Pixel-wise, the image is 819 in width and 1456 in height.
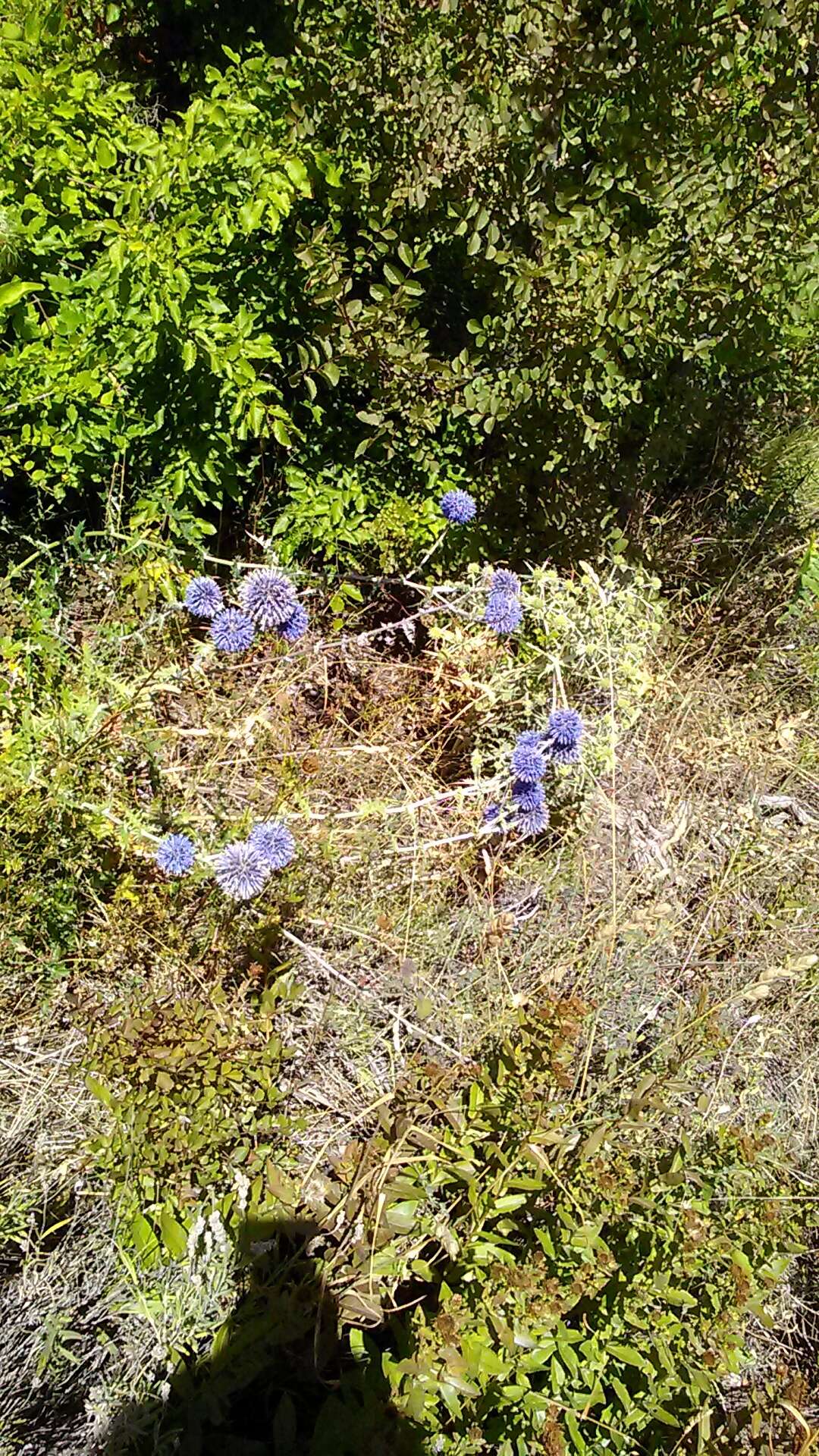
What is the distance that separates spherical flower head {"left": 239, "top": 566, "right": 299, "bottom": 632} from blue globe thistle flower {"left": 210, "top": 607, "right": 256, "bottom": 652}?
4 cm

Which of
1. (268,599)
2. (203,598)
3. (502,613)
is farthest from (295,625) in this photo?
(502,613)

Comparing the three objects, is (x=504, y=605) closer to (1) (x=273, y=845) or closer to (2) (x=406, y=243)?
(1) (x=273, y=845)

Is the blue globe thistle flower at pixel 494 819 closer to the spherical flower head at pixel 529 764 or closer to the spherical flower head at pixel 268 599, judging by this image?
the spherical flower head at pixel 529 764

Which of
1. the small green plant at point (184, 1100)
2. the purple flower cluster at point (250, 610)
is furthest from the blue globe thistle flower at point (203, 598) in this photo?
the small green plant at point (184, 1100)

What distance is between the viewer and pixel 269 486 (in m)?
3.08

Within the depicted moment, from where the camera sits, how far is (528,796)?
95.3 inches

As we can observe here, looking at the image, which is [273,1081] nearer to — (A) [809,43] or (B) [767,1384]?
(B) [767,1384]

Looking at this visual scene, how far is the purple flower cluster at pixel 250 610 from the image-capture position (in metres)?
2.38

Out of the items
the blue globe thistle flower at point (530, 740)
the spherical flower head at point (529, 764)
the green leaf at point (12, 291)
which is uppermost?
the green leaf at point (12, 291)

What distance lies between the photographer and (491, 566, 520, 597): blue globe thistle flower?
255cm

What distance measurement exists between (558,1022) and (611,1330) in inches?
21.0

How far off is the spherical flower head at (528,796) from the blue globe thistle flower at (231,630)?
31.0 inches

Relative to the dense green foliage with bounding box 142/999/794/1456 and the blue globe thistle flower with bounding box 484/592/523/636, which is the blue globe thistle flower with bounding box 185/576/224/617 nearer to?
the blue globe thistle flower with bounding box 484/592/523/636

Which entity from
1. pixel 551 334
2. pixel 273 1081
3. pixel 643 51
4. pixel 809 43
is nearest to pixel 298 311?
pixel 551 334
